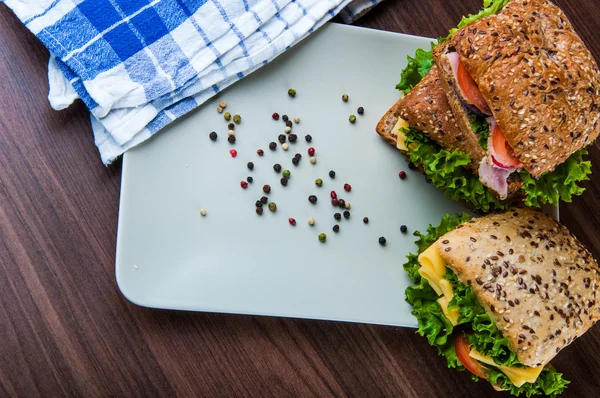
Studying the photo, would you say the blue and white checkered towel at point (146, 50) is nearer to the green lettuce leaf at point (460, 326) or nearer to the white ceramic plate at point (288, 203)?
the white ceramic plate at point (288, 203)

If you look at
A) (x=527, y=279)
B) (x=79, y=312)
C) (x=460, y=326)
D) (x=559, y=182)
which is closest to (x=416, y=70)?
(x=559, y=182)

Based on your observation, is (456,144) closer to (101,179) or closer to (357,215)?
(357,215)

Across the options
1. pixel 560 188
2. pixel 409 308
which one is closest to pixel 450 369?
pixel 409 308

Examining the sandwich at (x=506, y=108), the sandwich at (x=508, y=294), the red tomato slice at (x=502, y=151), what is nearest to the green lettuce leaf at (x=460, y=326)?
the sandwich at (x=508, y=294)

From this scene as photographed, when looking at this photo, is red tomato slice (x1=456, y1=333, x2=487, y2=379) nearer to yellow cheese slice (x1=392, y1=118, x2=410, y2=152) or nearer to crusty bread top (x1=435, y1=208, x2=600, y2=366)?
crusty bread top (x1=435, y1=208, x2=600, y2=366)

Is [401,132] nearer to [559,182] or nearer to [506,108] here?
[506,108]

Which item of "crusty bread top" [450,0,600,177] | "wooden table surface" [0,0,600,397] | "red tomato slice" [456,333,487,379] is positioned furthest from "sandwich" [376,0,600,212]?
"wooden table surface" [0,0,600,397]
